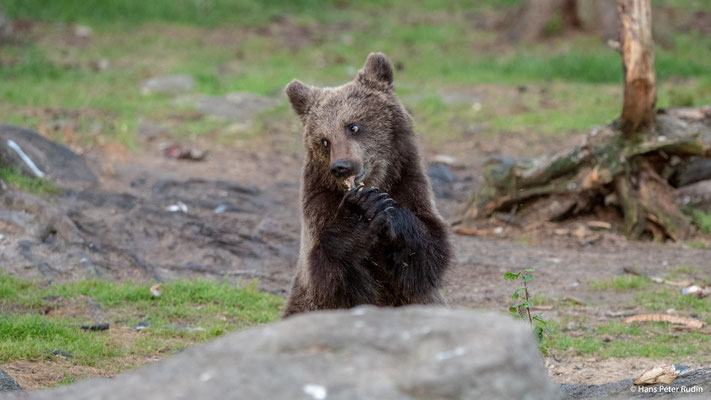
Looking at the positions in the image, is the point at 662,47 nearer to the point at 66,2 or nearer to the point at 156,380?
the point at 66,2

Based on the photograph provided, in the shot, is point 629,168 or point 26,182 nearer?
point 26,182

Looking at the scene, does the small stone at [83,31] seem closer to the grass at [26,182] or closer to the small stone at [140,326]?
the grass at [26,182]

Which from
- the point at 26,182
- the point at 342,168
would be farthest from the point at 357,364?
the point at 26,182

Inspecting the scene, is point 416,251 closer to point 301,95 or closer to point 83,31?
point 301,95

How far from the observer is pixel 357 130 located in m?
5.21

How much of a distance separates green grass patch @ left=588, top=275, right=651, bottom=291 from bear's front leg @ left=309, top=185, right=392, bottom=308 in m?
2.93

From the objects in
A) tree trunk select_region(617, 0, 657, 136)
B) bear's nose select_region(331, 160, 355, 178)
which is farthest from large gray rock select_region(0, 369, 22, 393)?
tree trunk select_region(617, 0, 657, 136)

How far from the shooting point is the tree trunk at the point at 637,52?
803cm

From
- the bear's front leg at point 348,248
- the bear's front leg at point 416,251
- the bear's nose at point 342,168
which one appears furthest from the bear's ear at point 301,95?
the bear's front leg at point 416,251

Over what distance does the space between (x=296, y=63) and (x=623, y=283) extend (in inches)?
381

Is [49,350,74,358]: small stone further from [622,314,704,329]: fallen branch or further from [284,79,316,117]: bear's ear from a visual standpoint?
[622,314,704,329]: fallen branch

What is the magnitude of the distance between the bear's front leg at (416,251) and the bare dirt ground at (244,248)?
1053mm

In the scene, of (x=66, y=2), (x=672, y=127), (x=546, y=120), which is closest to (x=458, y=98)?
(x=546, y=120)

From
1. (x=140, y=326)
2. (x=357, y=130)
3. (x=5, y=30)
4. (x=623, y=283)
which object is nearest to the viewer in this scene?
(x=357, y=130)
